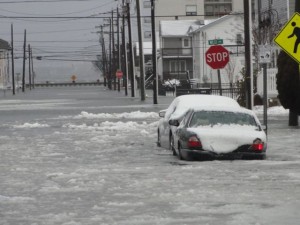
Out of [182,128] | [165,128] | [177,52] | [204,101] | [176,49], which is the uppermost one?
[176,49]

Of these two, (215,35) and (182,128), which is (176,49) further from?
(182,128)

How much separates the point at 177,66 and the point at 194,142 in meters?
92.6

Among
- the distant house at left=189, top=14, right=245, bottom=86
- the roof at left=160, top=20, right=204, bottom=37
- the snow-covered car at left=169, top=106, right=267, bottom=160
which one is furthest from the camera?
the roof at left=160, top=20, right=204, bottom=37

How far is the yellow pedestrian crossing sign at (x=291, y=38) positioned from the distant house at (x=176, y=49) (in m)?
87.0

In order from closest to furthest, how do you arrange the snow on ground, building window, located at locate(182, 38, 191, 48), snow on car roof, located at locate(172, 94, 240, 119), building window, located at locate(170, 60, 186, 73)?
the snow on ground < snow on car roof, located at locate(172, 94, 240, 119) < building window, located at locate(170, 60, 186, 73) < building window, located at locate(182, 38, 191, 48)

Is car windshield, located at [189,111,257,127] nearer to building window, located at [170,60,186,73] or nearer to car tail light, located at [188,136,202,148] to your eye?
car tail light, located at [188,136,202,148]

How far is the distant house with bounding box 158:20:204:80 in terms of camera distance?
353 ft

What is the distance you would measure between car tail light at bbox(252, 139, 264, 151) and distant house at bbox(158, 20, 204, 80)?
293ft

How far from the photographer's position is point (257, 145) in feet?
55.6

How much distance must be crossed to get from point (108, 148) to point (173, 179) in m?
7.15

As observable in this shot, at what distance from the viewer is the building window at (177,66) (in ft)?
356

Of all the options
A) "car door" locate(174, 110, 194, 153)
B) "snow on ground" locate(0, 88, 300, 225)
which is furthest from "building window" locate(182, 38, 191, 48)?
"car door" locate(174, 110, 194, 153)

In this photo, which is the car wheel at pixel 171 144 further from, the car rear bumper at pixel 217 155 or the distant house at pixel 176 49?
the distant house at pixel 176 49

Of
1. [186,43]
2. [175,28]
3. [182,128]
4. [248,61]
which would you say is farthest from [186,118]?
[175,28]
